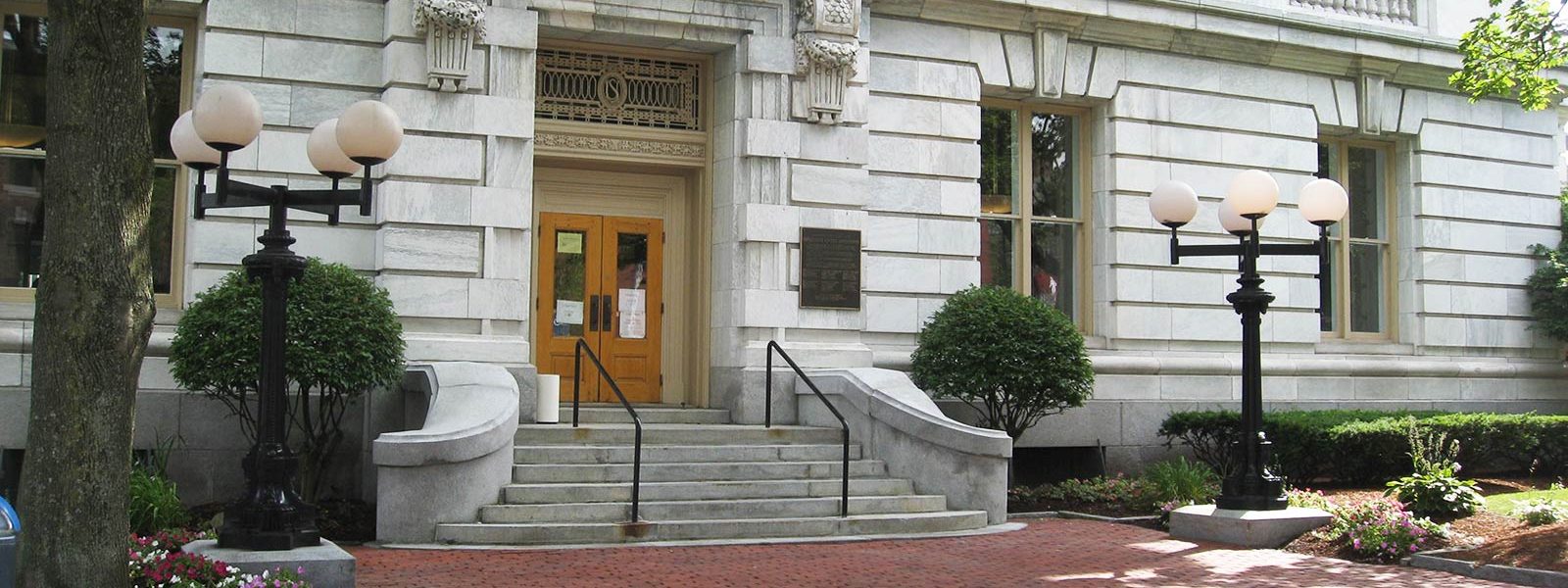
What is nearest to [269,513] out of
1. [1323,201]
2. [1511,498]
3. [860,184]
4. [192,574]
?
[192,574]

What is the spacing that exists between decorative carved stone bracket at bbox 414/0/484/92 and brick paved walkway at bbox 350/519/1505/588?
16.6 feet

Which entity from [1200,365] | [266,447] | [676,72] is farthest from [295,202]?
[1200,365]

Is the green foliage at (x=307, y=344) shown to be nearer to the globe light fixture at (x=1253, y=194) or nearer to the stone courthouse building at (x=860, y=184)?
the stone courthouse building at (x=860, y=184)

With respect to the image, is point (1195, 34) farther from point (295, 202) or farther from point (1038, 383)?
point (295, 202)

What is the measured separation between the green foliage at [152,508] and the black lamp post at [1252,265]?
9.05 m

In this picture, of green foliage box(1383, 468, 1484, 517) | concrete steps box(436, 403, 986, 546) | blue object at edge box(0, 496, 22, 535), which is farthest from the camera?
green foliage box(1383, 468, 1484, 517)

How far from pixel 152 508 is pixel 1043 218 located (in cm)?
1100

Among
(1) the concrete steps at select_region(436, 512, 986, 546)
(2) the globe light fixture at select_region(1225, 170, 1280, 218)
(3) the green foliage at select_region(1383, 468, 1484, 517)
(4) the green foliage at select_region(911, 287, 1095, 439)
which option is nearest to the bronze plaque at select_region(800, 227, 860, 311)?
(4) the green foliage at select_region(911, 287, 1095, 439)

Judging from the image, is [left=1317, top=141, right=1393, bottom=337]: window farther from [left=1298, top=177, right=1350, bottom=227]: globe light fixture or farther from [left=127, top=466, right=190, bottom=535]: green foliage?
[left=127, top=466, right=190, bottom=535]: green foliage

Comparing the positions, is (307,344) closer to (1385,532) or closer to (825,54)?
(825,54)

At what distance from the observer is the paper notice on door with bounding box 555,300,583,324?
54.1 feet

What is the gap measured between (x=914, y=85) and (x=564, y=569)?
8656 millimetres

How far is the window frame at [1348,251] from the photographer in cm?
2073

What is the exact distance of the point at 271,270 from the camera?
33.1ft
